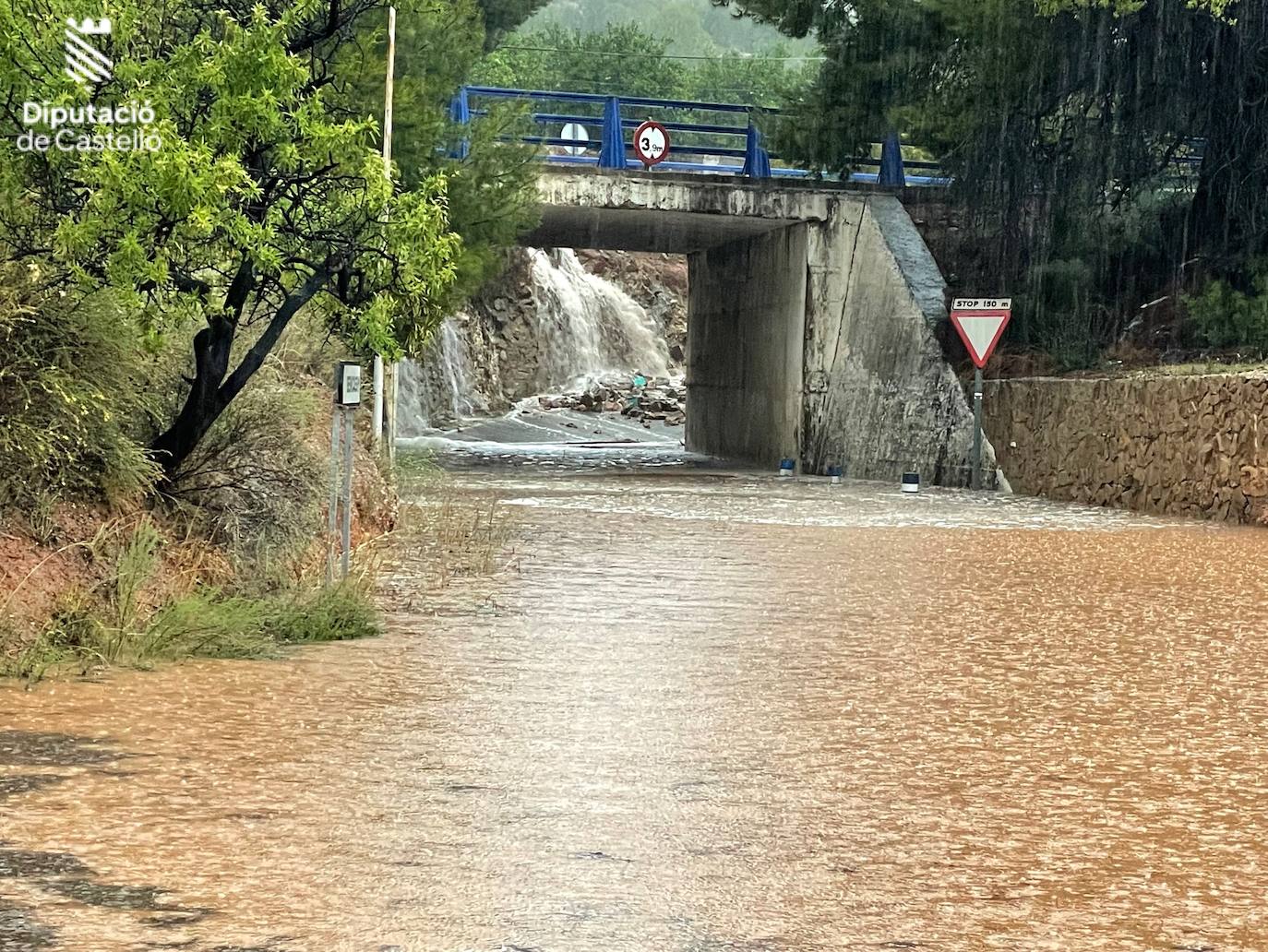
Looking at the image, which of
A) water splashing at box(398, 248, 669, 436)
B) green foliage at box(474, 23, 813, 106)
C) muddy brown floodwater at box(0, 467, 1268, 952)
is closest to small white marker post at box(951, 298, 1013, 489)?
muddy brown floodwater at box(0, 467, 1268, 952)

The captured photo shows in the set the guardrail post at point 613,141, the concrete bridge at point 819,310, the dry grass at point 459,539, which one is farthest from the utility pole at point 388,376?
the guardrail post at point 613,141

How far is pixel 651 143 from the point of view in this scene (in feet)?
94.2

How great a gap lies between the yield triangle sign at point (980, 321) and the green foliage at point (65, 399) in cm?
1629

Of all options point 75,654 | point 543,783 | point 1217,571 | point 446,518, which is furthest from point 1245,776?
point 446,518

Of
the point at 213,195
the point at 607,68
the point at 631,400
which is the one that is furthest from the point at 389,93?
the point at 607,68

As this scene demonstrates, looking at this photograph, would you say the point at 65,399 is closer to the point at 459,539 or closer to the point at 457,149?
the point at 459,539

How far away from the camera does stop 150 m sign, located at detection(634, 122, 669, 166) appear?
2859 centimetres

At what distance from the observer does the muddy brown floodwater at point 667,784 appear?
492 centimetres

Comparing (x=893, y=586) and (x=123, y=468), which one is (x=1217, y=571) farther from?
(x=123, y=468)

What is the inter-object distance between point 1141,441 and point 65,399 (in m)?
16.0

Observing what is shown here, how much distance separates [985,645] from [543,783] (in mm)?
4384

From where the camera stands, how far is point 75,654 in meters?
8.62

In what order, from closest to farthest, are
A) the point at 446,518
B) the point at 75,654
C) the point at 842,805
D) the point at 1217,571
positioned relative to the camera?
the point at 842,805 → the point at 75,654 → the point at 1217,571 → the point at 446,518

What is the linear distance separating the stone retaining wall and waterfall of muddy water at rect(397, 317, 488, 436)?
2285 centimetres
